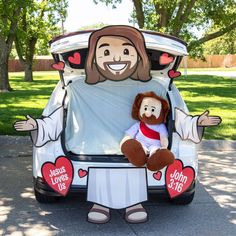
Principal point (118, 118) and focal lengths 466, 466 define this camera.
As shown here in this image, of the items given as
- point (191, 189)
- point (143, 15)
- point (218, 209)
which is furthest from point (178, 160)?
point (143, 15)

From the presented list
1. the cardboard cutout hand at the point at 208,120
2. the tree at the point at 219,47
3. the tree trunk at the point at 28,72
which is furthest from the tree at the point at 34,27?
the tree at the point at 219,47

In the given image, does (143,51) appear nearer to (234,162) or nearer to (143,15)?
(234,162)

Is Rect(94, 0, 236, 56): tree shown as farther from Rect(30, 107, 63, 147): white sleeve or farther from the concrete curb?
Rect(30, 107, 63, 147): white sleeve

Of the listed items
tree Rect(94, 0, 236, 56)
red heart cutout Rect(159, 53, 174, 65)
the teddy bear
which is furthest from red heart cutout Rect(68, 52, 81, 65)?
tree Rect(94, 0, 236, 56)

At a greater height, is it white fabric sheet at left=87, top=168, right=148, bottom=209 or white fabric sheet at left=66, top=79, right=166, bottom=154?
white fabric sheet at left=66, top=79, right=166, bottom=154

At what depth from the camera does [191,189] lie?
4602mm

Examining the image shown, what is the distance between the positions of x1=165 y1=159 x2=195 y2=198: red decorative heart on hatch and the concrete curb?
11.0ft

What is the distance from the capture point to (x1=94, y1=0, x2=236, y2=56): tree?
776 inches

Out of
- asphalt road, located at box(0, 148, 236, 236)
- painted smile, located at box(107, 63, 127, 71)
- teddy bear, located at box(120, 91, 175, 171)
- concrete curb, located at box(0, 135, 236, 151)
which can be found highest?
painted smile, located at box(107, 63, 127, 71)

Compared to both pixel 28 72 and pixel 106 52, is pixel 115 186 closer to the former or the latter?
pixel 106 52

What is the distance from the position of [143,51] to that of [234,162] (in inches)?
120

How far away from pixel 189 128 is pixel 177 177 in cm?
52

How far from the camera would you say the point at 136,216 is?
4316 mm

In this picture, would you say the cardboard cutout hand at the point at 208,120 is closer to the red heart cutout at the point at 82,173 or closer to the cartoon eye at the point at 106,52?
the cartoon eye at the point at 106,52
